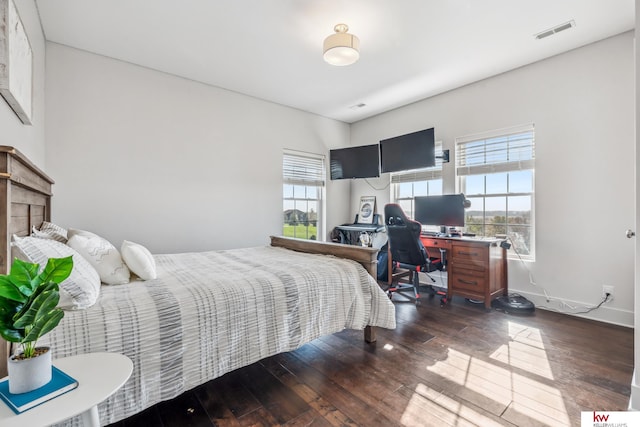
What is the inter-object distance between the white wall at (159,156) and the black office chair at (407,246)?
1.77 meters

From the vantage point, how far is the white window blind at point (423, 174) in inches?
163

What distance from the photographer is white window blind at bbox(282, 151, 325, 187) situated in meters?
4.66

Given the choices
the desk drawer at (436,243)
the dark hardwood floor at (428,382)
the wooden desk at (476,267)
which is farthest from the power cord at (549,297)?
the desk drawer at (436,243)

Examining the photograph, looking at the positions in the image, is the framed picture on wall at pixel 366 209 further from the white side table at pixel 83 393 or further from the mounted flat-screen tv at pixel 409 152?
the white side table at pixel 83 393

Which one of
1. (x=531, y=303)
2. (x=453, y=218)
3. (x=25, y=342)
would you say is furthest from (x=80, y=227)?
(x=531, y=303)

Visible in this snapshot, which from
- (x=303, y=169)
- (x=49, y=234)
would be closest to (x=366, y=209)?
(x=303, y=169)

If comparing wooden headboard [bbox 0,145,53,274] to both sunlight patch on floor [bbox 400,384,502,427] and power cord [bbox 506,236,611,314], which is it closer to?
sunlight patch on floor [bbox 400,384,502,427]

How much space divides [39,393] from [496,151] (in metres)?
4.29

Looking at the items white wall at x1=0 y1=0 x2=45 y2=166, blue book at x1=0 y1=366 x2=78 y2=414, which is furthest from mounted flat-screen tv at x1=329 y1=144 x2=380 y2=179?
blue book at x1=0 y1=366 x2=78 y2=414

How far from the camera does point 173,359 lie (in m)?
1.41

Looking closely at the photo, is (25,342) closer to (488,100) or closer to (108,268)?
(108,268)

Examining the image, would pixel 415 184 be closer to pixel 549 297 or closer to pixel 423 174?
pixel 423 174

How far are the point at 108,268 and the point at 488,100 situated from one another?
4233mm

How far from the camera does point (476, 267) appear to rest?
10.8ft
